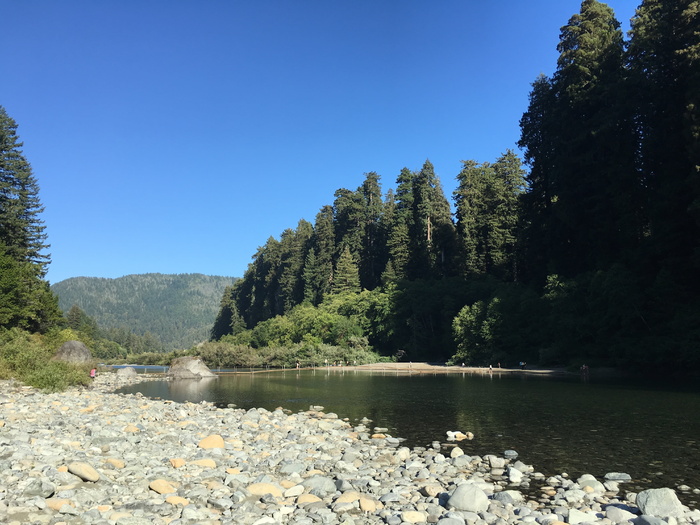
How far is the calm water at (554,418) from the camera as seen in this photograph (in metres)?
10.6

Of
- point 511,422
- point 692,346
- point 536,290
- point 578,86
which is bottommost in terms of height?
point 511,422

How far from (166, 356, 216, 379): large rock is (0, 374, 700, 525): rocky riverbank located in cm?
3228

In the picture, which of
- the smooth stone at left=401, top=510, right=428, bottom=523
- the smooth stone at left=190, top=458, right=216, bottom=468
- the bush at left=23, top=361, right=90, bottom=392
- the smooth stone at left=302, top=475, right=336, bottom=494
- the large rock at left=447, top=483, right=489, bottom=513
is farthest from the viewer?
the bush at left=23, top=361, right=90, bottom=392

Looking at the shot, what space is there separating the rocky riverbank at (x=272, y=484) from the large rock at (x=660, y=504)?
2cm

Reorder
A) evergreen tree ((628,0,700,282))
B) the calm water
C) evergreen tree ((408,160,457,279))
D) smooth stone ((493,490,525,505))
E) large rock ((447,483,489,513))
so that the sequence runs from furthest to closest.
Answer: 1. evergreen tree ((408,160,457,279))
2. evergreen tree ((628,0,700,282))
3. the calm water
4. smooth stone ((493,490,525,505))
5. large rock ((447,483,489,513))

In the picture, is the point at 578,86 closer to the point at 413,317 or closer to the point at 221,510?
the point at 413,317

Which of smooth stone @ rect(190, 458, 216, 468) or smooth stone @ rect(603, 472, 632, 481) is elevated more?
smooth stone @ rect(190, 458, 216, 468)

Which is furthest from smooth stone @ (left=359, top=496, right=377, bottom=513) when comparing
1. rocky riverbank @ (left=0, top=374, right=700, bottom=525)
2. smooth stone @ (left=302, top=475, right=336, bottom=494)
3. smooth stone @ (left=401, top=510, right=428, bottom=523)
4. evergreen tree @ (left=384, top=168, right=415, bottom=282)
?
evergreen tree @ (left=384, top=168, right=415, bottom=282)

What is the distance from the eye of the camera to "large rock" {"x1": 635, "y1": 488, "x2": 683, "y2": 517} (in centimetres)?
715

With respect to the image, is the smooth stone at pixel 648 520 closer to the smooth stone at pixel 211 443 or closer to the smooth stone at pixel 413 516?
the smooth stone at pixel 413 516

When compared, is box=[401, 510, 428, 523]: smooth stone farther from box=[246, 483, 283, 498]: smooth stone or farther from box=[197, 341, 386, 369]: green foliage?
box=[197, 341, 386, 369]: green foliage

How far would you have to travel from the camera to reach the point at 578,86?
42844 mm

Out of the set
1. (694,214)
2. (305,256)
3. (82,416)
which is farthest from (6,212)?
(305,256)

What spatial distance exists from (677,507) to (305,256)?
96561mm
